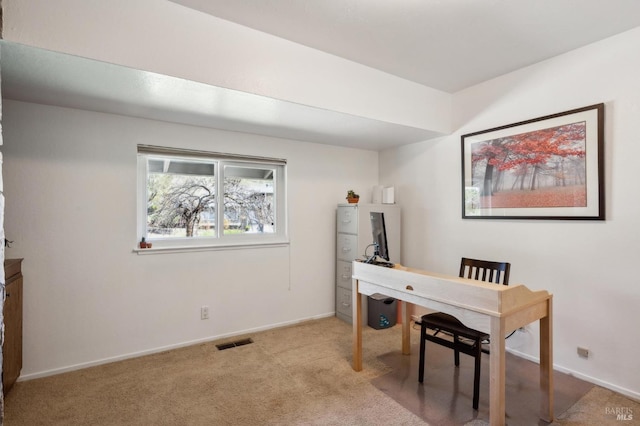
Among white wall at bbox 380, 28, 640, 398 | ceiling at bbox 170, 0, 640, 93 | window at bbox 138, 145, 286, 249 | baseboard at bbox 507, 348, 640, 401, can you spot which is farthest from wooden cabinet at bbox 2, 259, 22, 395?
baseboard at bbox 507, 348, 640, 401

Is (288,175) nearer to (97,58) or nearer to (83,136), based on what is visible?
(83,136)

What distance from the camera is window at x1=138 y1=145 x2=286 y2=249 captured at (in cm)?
300

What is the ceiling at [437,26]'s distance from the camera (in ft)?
6.36

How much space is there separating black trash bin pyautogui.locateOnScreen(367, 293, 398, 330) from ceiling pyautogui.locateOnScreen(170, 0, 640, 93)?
7.76ft

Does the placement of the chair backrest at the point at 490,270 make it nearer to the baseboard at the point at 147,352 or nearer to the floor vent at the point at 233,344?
the baseboard at the point at 147,352

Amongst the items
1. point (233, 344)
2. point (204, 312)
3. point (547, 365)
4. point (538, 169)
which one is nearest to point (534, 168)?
point (538, 169)

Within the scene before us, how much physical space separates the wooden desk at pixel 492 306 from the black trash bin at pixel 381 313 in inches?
47.6

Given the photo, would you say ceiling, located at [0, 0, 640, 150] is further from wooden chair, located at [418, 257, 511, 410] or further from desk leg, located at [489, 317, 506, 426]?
desk leg, located at [489, 317, 506, 426]

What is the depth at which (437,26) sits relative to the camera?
2150 millimetres

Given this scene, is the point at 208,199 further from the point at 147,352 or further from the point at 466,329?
the point at 466,329

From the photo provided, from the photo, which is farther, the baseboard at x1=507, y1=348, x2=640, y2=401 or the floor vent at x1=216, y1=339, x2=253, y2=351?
the floor vent at x1=216, y1=339, x2=253, y2=351

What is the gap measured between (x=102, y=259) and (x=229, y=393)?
1539mm

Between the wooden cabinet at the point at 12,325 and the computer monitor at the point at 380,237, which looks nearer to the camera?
the wooden cabinet at the point at 12,325

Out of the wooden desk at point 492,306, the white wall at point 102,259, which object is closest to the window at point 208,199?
the white wall at point 102,259
